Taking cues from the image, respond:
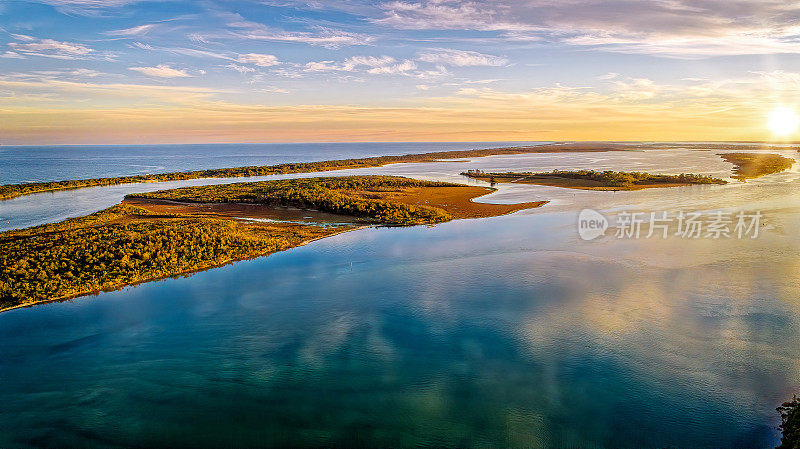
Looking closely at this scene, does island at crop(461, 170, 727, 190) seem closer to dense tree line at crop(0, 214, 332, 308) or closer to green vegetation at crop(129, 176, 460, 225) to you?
green vegetation at crop(129, 176, 460, 225)

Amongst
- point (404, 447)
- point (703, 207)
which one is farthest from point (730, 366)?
point (703, 207)

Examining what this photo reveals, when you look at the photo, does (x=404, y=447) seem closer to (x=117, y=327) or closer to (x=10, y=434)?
(x=10, y=434)

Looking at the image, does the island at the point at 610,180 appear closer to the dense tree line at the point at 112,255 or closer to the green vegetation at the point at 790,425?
the dense tree line at the point at 112,255

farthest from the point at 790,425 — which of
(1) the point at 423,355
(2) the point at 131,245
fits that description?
(2) the point at 131,245

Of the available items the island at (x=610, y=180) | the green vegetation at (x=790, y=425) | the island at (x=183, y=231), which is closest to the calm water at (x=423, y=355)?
the green vegetation at (x=790, y=425)

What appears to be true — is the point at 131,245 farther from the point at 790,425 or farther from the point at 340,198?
the point at 790,425

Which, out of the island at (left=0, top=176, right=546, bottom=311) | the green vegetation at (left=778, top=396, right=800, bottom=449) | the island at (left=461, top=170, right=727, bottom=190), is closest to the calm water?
the green vegetation at (left=778, top=396, right=800, bottom=449)
